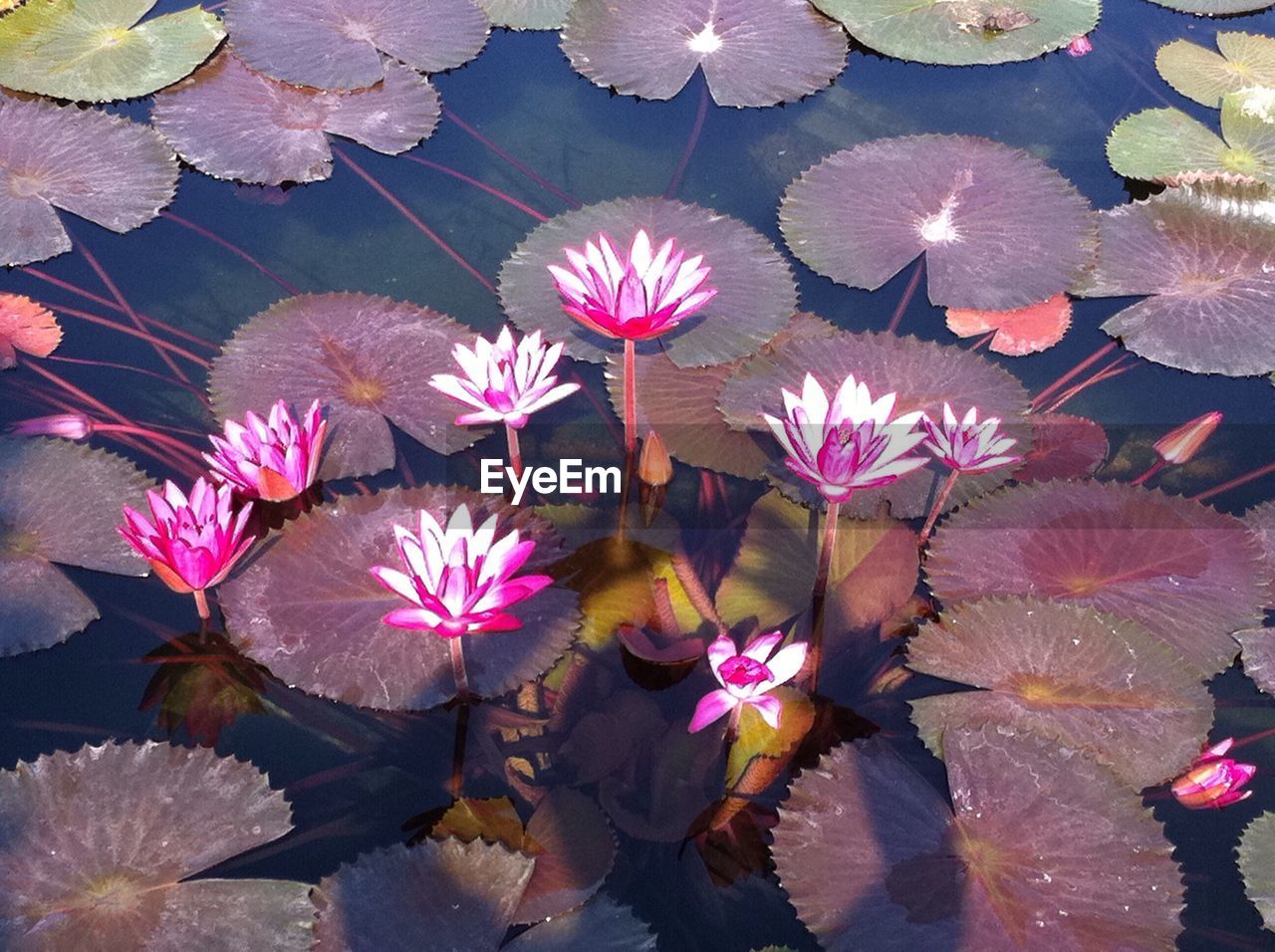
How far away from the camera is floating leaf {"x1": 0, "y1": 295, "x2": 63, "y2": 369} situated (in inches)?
114

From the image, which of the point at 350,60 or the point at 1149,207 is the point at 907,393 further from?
the point at 350,60

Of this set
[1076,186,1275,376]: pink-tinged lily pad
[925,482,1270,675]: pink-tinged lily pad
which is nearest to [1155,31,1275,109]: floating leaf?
[1076,186,1275,376]: pink-tinged lily pad

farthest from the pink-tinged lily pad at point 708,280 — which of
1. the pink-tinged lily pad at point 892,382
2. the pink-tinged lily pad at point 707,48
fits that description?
the pink-tinged lily pad at point 707,48

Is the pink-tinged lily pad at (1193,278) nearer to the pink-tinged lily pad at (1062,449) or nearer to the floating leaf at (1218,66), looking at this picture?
the pink-tinged lily pad at (1062,449)

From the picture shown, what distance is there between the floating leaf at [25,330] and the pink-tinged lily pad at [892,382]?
1.76 m

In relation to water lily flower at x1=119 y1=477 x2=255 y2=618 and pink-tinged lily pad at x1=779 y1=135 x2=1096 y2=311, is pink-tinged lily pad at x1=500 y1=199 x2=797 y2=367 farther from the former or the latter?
water lily flower at x1=119 y1=477 x2=255 y2=618

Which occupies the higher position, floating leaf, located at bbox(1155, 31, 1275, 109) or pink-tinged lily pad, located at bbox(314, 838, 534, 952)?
floating leaf, located at bbox(1155, 31, 1275, 109)

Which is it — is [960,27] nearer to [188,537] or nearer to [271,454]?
[271,454]

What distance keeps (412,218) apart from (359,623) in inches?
60.8

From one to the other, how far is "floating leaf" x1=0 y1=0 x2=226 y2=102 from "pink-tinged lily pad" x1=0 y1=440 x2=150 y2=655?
1.55 metres

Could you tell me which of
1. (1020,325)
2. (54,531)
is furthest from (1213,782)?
(54,531)

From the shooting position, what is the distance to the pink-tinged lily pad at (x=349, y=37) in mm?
3586

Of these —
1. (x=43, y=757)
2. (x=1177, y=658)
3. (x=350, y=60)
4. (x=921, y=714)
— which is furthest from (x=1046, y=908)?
(x=350, y=60)

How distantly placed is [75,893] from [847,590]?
1588 mm
